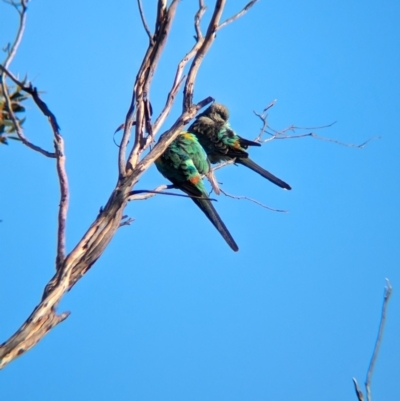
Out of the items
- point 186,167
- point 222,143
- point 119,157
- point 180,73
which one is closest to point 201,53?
point 180,73

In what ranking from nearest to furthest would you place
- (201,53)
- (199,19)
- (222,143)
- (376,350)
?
(376,350), (201,53), (199,19), (222,143)

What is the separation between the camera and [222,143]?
6.61 meters

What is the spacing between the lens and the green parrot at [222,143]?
6.52 meters

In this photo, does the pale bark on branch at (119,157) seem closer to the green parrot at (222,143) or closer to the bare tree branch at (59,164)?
the bare tree branch at (59,164)

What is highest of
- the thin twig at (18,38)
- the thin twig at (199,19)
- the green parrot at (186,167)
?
the green parrot at (186,167)

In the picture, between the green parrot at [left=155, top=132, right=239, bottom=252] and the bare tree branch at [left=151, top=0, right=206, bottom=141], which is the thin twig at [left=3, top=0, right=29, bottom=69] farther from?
the green parrot at [left=155, top=132, right=239, bottom=252]

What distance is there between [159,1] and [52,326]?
142cm

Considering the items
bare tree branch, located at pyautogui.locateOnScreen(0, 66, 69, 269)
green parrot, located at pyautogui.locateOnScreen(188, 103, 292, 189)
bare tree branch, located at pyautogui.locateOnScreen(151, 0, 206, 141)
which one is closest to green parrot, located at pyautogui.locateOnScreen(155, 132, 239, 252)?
green parrot, located at pyautogui.locateOnScreen(188, 103, 292, 189)

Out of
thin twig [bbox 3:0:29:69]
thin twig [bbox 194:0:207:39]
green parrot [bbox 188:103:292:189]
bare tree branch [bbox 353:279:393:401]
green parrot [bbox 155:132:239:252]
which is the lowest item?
bare tree branch [bbox 353:279:393:401]

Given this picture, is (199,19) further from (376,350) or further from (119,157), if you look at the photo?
(376,350)

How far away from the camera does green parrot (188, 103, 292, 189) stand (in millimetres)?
6523

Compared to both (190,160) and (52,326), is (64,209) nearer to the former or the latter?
(52,326)

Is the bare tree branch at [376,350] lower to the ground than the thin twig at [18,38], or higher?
lower

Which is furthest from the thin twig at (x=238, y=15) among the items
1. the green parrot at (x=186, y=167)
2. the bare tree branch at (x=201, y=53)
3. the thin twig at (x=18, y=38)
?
the green parrot at (x=186, y=167)
